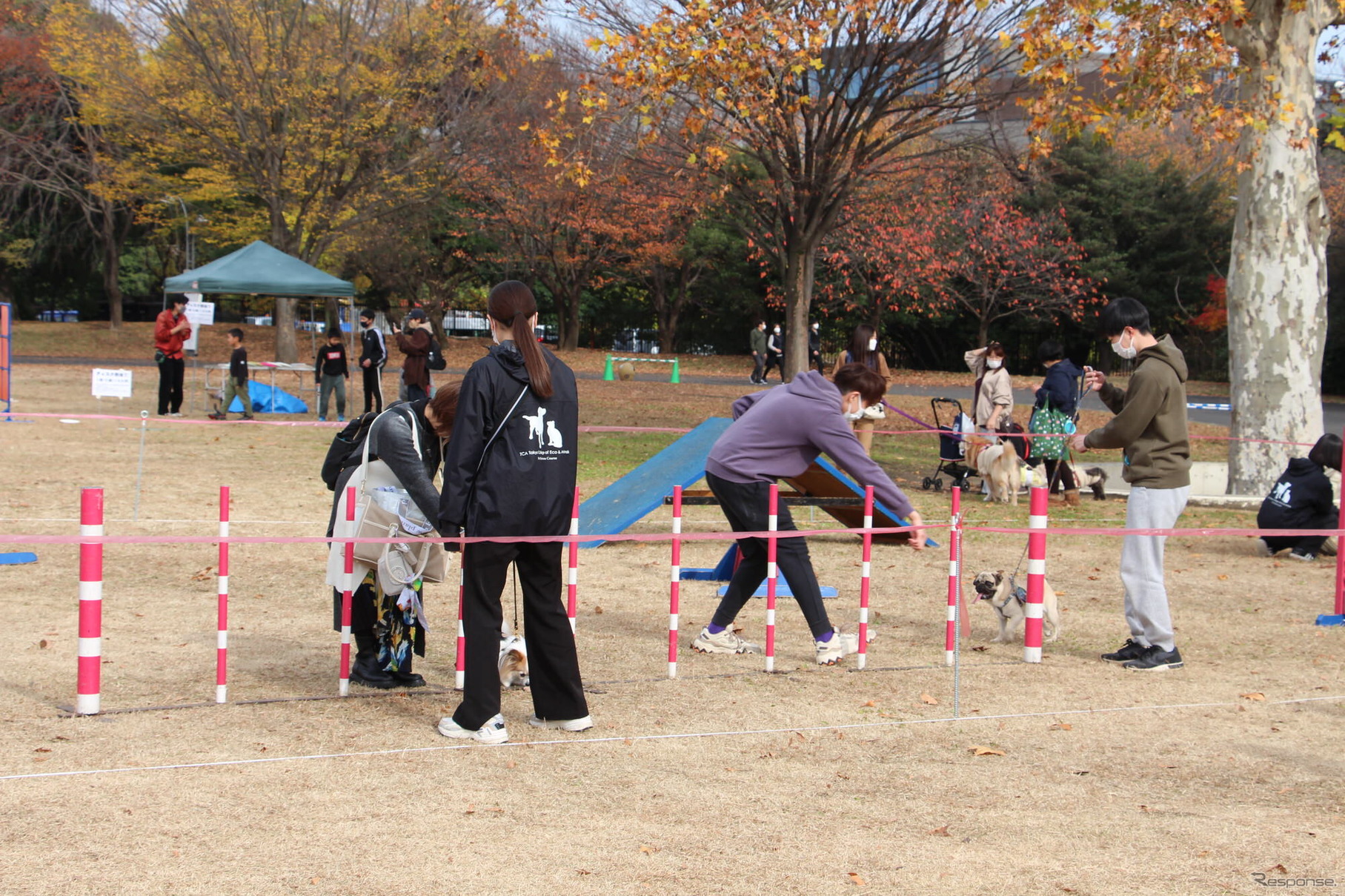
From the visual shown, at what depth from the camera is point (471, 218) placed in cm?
4031

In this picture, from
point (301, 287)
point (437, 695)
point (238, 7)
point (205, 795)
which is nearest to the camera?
point (205, 795)

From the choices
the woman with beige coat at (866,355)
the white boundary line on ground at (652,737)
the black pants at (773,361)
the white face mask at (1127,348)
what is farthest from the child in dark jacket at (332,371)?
the black pants at (773,361)

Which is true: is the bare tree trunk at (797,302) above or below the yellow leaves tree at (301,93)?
below

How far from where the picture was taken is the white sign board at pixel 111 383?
14492 mm

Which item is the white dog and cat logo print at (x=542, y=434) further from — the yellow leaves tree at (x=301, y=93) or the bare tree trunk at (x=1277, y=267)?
the yellow leaves tree at (x=301, y=93)

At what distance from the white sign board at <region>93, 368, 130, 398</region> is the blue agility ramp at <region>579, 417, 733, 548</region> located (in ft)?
23.6

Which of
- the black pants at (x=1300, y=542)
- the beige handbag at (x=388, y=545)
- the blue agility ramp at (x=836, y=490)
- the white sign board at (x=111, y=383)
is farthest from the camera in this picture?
the white sign board at (x=111, y=383)

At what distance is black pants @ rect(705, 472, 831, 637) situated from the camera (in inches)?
252

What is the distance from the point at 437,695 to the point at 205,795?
60.3 inches

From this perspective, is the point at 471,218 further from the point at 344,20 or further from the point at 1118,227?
the point at 1118,227

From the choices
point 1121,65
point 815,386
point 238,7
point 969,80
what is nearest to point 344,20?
point 238,7

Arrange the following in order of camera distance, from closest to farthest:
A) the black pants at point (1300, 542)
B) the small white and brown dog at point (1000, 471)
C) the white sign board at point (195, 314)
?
1. the black pants at point (1300, 542)
2. the small white and brown dog at point (1000, 471)
3. the white sign board at point (195, 314)

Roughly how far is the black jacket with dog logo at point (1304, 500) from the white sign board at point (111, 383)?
12.0 m

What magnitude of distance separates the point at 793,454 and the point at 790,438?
0.09 meters
